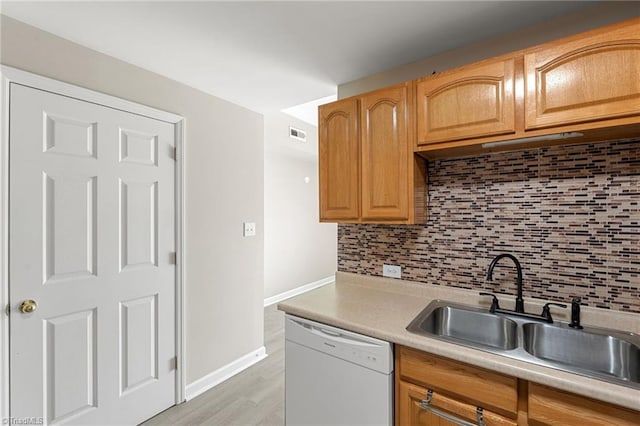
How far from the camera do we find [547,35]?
154 centimetres

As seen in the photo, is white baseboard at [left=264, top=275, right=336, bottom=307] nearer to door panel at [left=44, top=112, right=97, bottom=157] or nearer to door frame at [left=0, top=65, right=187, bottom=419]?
door frame at [left=0, top=65, right=187, bottom=419]

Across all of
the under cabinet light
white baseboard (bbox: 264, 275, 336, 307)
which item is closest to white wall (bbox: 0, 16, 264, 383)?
white baseboard (bbox: 264, 275, 336, 307)

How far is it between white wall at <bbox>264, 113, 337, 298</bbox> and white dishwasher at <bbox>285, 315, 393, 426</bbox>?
8.36 ft

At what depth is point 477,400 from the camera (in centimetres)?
119

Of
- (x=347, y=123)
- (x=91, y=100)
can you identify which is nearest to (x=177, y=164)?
(x=91, y=100)

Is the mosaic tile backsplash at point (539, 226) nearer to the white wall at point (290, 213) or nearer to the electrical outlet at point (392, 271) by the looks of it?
the electrical outlet at point (392, 271)

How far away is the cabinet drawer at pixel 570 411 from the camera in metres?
0.96

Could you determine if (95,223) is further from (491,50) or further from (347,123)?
(491,50)

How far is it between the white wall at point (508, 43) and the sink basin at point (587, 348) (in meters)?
1.42

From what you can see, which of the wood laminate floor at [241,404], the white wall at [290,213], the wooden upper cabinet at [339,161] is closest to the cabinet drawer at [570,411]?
the wooden upper cabinet at [339,161]

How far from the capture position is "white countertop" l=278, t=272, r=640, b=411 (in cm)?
98

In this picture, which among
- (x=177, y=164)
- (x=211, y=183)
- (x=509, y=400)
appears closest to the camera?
(x=509, y=400)

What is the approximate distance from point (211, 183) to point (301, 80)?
1050 mm

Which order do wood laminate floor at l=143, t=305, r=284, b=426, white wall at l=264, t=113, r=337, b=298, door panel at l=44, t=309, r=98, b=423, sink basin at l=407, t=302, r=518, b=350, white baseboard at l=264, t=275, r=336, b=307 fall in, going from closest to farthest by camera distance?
1. sink basin at l=407, t=302, r=518, b=350
2. door panel at l=44, t=309, r=98, b=423
3. wood laminate floor at l=143, t=305, r=284, b=426
4. white wall at l=264, t=113, r=337, b=298
5. white baseboard at l=264, t=275, r=336, b=307
